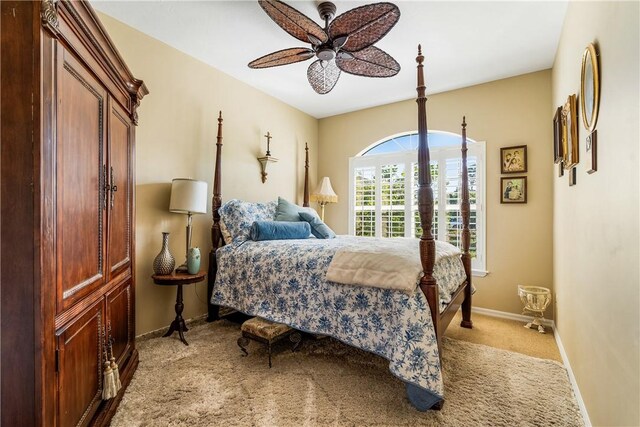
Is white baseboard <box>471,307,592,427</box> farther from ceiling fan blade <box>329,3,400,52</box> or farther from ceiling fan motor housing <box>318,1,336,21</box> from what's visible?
ceiling fan motor housing <box>318,1,336,21</box>

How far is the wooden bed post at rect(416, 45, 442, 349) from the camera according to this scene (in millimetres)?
1760

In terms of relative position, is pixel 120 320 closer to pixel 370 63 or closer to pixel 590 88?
pixel 370 63

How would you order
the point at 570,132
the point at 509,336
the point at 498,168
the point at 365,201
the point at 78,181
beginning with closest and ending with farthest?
1. the point at 78,181
2. the point at 570,132
3. the point at 509,336
4. the point at 498,168
5. the point at 365,201

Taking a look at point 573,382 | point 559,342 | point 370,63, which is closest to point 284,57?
point 370,63

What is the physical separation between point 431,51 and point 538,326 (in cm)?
299

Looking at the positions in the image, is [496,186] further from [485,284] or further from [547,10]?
[547,10]

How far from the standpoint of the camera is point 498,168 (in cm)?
355

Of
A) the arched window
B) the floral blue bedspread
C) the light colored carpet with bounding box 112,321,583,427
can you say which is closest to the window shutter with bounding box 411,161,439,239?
the arched window

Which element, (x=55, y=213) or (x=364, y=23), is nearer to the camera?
(x=55, y=213)

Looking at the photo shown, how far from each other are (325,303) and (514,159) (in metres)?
2.85

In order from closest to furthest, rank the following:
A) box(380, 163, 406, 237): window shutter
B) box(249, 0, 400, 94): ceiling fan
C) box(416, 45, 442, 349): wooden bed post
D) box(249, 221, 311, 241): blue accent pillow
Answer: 1. box(416, 45, 442, 349): wooden bed post
2. box(249, 0, 400, 94): ceiling fan
3. box(249, 221, 311, 241): blue accent pillow
4. box(380, 163, 406, 237): window shutter

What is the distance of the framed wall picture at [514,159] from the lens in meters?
3.39

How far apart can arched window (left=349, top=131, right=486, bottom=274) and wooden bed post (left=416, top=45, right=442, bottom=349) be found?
86.3 inches

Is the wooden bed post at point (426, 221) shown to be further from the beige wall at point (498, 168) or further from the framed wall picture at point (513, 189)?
the framed wall picture at point (513, 189)
